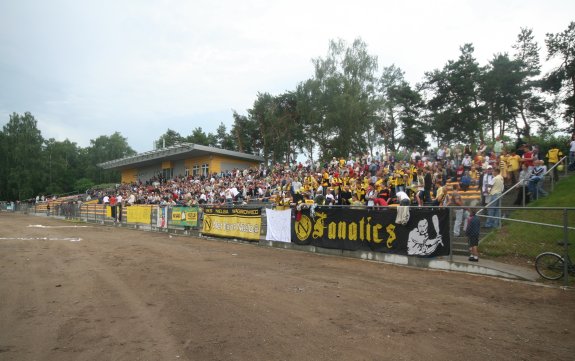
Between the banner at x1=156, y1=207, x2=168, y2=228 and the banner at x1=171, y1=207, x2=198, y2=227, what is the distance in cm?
80

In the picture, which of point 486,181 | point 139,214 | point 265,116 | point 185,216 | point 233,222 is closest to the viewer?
point 486,181

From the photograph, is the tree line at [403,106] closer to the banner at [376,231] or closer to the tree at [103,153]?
the banner at [376,231]

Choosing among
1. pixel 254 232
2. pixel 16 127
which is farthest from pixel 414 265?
pixel 16 127

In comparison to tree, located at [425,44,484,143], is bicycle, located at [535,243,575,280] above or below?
below

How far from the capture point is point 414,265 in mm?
9852

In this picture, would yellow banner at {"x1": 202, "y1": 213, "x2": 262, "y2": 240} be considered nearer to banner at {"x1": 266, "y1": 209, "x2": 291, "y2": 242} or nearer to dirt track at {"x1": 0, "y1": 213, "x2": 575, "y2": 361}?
banner at {"x1": 266, "y1": 209, "x2": 291, "y2": 242}

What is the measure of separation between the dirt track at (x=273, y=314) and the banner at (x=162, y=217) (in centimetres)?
1181

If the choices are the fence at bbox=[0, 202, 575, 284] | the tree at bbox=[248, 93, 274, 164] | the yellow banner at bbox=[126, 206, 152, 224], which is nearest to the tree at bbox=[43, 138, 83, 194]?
the tree at bbox=[248, 93, 274, 164]

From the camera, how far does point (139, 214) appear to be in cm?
2409

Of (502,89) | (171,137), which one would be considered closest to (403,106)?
(502,89)

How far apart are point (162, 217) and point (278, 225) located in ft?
34.3

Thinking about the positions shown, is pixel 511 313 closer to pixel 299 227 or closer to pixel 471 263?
pixel 471 263

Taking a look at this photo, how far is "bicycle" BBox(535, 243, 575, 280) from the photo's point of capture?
7.35 meters

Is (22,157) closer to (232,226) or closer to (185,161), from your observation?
(185,161)
